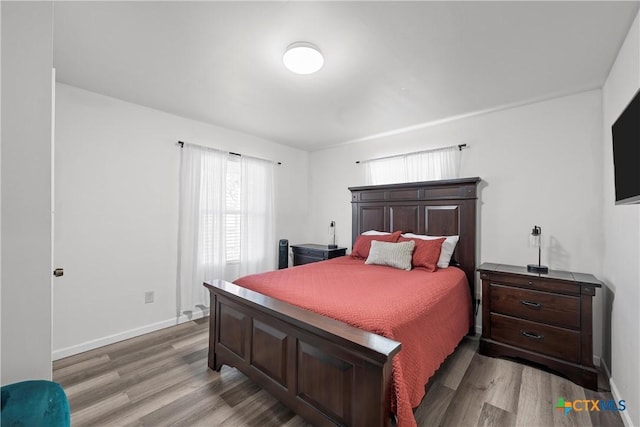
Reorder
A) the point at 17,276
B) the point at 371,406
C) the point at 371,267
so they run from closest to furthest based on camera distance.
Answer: the point at 17,276 < the point at 371,406 < the point at 371,267

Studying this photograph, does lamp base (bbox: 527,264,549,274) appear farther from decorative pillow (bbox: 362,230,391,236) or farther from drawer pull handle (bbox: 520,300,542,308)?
decorative pillow (bbox: 362,230,391,236)

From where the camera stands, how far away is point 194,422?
1664 millimetres

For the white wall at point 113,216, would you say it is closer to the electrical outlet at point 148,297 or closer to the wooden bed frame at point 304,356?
the electrical outlet at point 148,297

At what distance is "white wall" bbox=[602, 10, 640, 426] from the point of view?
1.58 m

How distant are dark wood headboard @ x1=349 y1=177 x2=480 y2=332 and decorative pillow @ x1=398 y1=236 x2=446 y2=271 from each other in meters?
0.29

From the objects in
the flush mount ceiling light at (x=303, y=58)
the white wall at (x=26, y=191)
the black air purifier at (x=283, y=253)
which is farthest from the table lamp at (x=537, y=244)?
the white wall at (x=26, y=191)

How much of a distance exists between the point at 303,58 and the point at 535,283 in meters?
2.56

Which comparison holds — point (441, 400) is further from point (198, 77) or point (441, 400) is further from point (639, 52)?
point (198, 77)

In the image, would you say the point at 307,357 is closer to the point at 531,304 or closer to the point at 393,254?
the point at 393,254

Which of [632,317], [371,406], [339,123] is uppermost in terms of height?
[339,123]

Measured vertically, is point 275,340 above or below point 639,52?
below

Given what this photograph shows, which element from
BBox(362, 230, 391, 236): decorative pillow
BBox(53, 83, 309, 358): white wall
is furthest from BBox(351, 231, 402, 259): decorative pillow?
BBox(53, 83, 309, 358): white wall

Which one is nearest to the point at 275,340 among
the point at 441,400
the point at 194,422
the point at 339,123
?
the point at 194,422

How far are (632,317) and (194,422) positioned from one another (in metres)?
2.73
